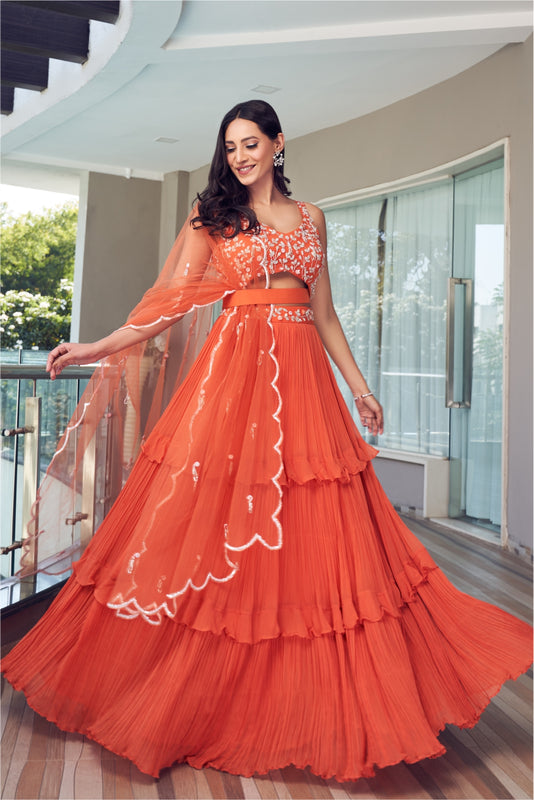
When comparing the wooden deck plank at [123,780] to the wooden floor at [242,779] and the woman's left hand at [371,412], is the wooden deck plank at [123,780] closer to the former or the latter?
the wooden floor at [242,779]

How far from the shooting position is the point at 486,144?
4.52m

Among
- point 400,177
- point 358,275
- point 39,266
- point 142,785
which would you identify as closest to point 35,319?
point 39,266

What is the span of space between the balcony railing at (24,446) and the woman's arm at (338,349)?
828mm

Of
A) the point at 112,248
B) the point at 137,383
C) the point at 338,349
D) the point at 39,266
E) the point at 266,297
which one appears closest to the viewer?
the point at 266,297

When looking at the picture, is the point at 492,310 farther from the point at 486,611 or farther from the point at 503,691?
the point at 486,611

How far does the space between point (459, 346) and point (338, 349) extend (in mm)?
3074

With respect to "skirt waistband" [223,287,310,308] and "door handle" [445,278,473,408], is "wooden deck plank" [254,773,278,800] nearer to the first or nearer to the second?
"skirt waistband" [223,287,310,308]

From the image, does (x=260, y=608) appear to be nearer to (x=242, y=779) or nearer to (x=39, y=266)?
(x=242, y=779)

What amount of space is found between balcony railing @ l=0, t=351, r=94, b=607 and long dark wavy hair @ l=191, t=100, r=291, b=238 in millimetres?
790

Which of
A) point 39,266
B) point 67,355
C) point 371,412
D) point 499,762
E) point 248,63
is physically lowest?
point 499,762

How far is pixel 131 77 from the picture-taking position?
4930 mm

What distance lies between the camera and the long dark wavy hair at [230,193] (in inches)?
73.8

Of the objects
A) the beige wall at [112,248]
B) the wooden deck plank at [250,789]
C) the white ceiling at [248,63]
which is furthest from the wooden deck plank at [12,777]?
the beige wall at [112,248]

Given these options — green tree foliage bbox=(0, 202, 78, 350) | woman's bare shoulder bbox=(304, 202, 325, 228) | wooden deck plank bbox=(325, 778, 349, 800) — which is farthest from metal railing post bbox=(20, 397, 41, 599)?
green tree foliage bbox=(0, 202, 78, 350)
